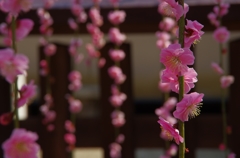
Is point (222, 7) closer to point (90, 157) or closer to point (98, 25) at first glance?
point (98, 25)

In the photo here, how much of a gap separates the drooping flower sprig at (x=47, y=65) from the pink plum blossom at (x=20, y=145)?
0.92m

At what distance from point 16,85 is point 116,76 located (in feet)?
2.84

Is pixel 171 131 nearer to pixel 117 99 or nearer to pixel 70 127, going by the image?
pixel 117 99

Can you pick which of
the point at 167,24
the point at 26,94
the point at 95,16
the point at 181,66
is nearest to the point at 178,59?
the point at 181,66

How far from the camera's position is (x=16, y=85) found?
814 mm

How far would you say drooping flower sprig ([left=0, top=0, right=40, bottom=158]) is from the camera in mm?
780

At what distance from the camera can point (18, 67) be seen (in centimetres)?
83

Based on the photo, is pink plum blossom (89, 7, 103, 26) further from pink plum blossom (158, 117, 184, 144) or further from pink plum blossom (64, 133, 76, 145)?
pink plum blossom (158, 117, 184, 144)

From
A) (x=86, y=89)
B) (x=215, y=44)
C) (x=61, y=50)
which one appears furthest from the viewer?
(x=86, y=89)

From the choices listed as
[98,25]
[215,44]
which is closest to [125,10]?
[98,25]

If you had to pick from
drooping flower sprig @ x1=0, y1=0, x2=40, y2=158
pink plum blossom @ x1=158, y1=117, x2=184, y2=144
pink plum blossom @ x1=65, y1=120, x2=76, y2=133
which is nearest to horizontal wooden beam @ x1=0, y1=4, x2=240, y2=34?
pink plum blossom @ x1=65, y1=120, x2=76, y2=133

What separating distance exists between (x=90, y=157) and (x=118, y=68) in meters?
1.56

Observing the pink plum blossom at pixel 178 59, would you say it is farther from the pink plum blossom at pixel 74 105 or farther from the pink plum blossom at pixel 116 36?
the pink plum blossom at pixel 74 105

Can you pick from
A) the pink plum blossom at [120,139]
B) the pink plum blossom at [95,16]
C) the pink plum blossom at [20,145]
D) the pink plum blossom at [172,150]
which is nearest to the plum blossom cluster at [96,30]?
the pink plum blossom at [95,16]
